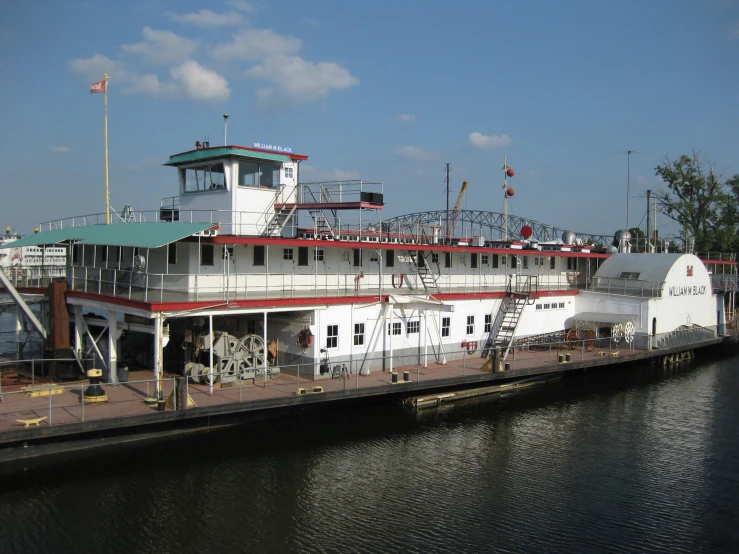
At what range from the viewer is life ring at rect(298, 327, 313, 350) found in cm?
2480

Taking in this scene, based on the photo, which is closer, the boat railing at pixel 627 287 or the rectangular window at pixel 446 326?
the rectangular window at pixel 446 326

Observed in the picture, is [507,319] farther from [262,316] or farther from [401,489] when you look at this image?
[401,489]

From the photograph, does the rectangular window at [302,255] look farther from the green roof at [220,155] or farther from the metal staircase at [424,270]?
the metal staircase at [424,270]

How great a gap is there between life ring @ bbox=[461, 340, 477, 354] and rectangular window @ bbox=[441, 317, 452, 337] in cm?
105

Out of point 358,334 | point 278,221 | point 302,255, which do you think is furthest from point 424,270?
point 278,221

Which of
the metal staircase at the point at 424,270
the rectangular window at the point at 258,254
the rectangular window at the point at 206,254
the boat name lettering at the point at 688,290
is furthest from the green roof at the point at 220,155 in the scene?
the boat name lettering at the point at 688,290

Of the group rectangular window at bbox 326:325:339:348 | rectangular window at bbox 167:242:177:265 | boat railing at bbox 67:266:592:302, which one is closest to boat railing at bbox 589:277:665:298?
boat railing at bbox 67:266:592:302

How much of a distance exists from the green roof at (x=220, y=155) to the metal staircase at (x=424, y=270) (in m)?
7.39

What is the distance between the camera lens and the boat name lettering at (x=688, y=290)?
3725 cm

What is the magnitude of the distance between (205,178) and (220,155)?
5.85 ft

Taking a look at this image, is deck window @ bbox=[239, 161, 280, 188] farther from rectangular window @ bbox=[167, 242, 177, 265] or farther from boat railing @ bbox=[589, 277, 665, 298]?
boat railing @ bbox=[589, 277, 665, 298]

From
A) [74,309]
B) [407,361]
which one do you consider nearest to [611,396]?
[407,361]

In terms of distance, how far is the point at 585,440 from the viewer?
76.1 feet

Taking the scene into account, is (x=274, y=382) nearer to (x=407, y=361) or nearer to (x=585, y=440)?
(x=407, y=361)
